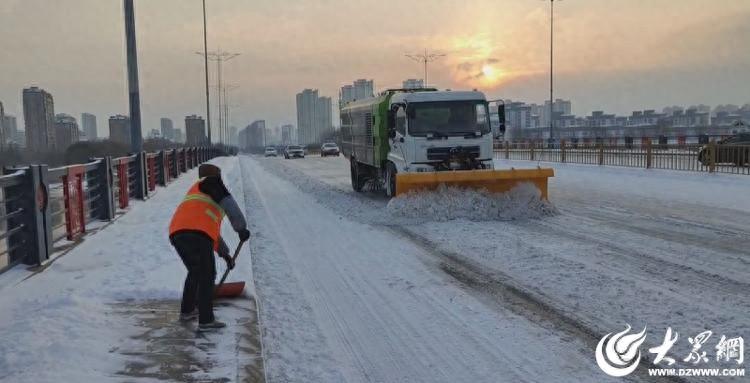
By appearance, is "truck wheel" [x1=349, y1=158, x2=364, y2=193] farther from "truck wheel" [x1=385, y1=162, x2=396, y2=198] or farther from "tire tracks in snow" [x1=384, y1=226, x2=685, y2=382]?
"tire tracks in snow" [x1=384, y1=226, x2=685, y2=382]

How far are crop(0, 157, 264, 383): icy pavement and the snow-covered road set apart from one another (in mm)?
357

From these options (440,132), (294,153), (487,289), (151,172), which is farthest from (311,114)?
(487,289)

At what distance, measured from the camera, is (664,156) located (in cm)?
2466

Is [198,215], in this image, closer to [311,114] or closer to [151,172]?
[151,172]

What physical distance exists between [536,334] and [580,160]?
89.5 feet

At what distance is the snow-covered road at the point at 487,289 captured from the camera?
509cm

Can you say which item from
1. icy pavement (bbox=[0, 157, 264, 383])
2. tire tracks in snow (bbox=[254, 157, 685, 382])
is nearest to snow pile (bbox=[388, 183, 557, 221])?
tire tracks in snow (bbox=[254, 157, 685, 382])

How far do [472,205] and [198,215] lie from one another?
8.06 m

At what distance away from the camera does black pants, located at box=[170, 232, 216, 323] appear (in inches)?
218

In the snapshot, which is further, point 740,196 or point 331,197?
point 331,197

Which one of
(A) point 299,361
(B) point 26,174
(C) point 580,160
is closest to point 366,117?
(B) point 26,174

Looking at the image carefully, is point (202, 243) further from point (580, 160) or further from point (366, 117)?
point (580, 160)

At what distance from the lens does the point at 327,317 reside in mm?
6281

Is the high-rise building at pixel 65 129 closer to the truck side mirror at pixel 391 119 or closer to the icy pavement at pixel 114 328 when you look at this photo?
the truck side mirror at pixel 391 119
